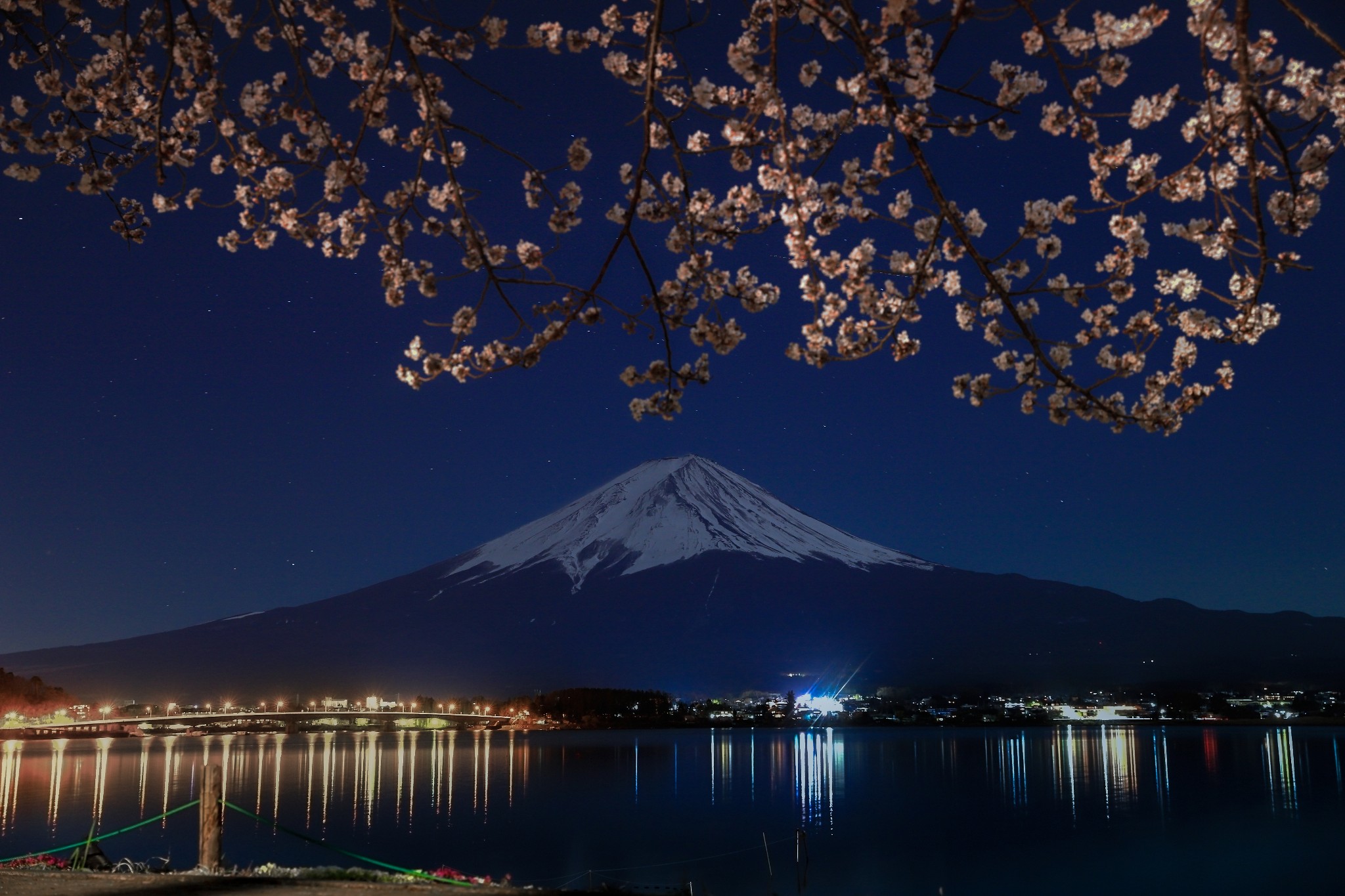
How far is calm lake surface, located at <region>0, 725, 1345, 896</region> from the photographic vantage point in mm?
21797

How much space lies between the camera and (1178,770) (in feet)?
161

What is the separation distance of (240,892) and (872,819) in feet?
91.3

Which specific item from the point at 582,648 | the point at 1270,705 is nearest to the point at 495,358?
the point at 1270,705

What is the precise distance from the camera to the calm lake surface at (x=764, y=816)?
71.5ft

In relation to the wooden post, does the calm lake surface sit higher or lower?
lower

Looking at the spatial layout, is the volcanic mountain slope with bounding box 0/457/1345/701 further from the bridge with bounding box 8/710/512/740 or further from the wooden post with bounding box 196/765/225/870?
the wooden post with bounding box 196/765/225/870

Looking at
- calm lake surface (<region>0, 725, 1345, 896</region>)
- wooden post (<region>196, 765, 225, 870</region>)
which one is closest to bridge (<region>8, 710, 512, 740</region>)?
calm lake surface (<region>0, 725, 1345, 896</region>)

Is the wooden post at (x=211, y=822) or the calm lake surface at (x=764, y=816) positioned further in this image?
the calm lake surface at (x=764, y=816)

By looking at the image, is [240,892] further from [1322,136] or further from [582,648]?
[582,648]

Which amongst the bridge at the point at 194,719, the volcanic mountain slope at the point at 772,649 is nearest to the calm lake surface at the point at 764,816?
the bridge at the point at 194,719

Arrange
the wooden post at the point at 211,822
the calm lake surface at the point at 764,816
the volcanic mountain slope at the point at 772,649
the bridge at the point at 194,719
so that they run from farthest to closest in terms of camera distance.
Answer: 1. the volcanic mountain slope at the point at 772,649
2. the bridge at the point at 194,719
3. the calm lake surface at the point at 764,816
4. the wooden post at the point at 211,822

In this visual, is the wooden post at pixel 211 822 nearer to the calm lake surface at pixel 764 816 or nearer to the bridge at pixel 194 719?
the calm lake surface at pixel 764 816

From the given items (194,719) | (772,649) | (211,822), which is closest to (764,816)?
(211,822)

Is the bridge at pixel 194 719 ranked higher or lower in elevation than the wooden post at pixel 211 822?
lower
